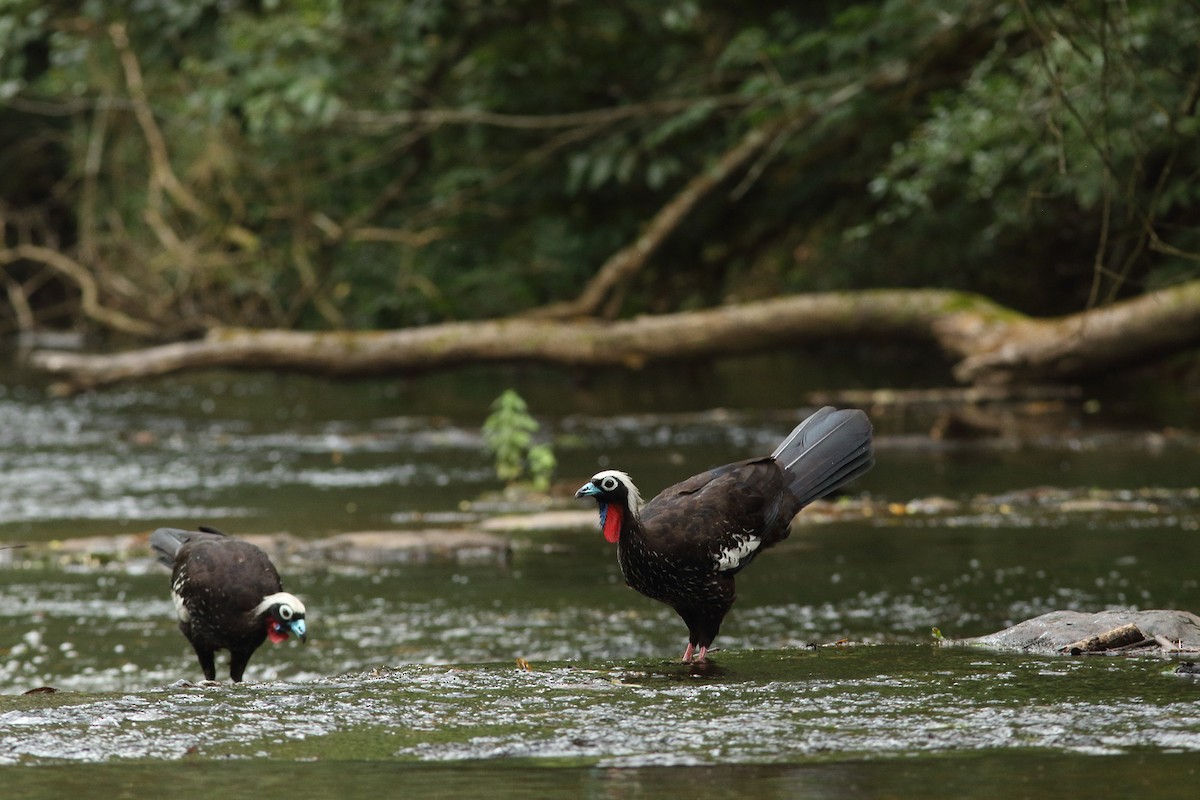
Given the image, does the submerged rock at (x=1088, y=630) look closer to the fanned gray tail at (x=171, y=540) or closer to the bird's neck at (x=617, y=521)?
the bird's neck at (x=617, y=521)

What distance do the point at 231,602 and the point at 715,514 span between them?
2.11m

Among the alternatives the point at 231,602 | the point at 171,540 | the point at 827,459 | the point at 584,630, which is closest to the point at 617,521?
the point at 827,459

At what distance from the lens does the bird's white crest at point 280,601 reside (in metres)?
6.19

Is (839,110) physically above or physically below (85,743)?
above

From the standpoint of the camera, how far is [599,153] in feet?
55.3

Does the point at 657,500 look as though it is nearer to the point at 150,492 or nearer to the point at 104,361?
the point at 150,492

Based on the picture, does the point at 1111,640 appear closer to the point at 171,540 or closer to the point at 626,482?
the point at 626,482

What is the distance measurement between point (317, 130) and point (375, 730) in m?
16.5

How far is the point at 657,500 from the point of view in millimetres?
5938

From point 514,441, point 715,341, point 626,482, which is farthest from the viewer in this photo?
point 715,341

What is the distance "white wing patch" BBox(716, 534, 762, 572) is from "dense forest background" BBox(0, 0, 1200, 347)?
6.08 meters

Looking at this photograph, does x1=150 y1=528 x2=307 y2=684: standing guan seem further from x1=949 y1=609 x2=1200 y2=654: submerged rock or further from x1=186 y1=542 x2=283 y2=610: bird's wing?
x1=949 y1=609 x2=1200 y2=654: submerged rock

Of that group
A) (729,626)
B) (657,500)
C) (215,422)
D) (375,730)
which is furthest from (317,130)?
(375,730)

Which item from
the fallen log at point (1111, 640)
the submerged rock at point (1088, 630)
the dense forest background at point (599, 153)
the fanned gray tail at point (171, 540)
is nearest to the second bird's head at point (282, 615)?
the fanned gray tail at point (171, 540)
